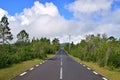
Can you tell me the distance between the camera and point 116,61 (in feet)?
98.2

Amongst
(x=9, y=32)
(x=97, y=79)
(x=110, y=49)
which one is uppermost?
(x=9, y=32)

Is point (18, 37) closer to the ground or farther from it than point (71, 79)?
farther from it

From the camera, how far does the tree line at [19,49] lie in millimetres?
30045

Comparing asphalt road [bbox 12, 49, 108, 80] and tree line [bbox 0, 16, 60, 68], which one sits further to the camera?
tree line [bbox 0, 16, 60, 68]

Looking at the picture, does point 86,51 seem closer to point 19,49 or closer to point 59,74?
point 19,49

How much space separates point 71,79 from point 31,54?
3246 cm

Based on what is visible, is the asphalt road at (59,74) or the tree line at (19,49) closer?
the asphalt road at (59,74)

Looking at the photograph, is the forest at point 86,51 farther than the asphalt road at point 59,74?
Yes

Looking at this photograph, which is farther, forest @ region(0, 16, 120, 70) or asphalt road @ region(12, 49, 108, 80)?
forest @ region(0, 16, 120, 70)

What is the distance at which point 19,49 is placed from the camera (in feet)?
158

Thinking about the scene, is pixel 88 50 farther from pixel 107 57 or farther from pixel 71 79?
pixel 71 79

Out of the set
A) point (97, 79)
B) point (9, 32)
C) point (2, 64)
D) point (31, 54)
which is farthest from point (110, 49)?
point (9, 32)

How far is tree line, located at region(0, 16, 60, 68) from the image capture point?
98.6 ft

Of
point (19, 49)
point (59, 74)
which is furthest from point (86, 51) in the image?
point (59, 74)
